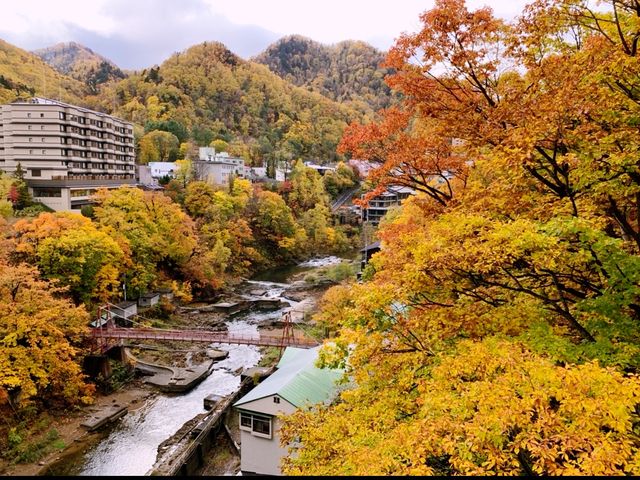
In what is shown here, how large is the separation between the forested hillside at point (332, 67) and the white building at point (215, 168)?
104362mm

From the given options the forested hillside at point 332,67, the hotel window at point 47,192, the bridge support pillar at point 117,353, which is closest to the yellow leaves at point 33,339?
the bridge support pillar at point 117,353

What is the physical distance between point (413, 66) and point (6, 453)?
18402 millimetres

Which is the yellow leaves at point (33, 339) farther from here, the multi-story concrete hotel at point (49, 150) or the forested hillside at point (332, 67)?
the forested hillside at point (332, 67)

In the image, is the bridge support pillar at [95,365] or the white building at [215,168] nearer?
the bridge support pillar at [95,365]

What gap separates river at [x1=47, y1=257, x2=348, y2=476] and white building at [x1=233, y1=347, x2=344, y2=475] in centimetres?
420

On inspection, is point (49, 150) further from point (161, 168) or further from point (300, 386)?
point (300, 386)

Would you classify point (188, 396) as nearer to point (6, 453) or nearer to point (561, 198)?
point (6, 453)

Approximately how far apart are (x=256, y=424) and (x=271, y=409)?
862 millimetres

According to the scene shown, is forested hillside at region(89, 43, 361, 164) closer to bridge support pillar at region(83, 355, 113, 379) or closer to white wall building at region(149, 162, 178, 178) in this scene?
white wall building at region(149, 162, 178, 178)

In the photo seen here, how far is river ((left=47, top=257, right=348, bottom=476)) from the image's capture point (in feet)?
50.1

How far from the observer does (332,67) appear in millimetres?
186375

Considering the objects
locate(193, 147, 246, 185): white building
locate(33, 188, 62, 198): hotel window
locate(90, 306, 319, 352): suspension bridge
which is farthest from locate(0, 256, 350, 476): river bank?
locate(193, 147, 246, 185): white building

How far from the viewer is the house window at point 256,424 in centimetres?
1326

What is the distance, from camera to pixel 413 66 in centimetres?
949
